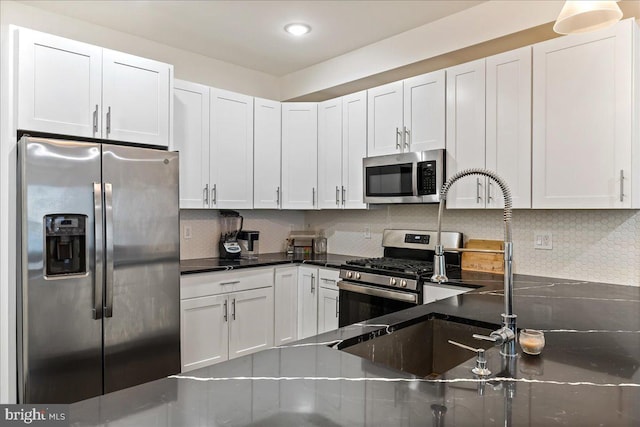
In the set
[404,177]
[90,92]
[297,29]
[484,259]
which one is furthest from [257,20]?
[484,259]

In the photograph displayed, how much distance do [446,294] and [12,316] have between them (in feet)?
8.64

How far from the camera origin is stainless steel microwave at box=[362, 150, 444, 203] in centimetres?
300

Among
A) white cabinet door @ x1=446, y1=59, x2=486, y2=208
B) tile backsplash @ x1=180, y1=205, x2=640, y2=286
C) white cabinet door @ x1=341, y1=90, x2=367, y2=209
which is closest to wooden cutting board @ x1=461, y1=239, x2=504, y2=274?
tile backsplash @ x1=180, y1=205, x2=640, y2=286

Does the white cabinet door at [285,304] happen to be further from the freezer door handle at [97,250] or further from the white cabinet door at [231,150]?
the freezer door handle at [97,250]

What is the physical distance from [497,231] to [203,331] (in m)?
2.32

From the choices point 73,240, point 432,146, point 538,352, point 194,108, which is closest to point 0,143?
point 73,240

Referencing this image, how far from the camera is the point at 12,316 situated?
240 centimetres

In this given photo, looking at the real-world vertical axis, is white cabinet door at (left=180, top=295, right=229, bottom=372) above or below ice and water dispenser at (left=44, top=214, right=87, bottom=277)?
below

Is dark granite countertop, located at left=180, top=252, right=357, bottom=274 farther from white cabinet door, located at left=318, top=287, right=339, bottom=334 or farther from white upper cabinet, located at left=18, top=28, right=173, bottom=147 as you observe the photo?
white upper cabinet, located at left=18, top=28, right=173, bottom=147

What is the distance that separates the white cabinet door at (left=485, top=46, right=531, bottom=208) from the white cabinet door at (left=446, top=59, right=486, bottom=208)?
53mm

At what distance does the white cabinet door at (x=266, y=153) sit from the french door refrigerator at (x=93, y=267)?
1108 millimetres

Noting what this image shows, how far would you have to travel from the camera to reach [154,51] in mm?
3449

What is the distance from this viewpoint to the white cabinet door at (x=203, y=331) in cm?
301

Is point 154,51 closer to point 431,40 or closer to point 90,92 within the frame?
point 90,92
